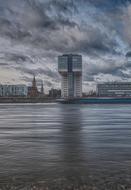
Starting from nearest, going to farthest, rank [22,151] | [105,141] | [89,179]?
[89,179], [22,151], [105,141]

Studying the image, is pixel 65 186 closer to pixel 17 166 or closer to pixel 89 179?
pixel 89 179

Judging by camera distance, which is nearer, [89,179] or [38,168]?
[89,179]

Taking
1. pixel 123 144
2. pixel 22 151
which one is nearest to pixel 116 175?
pixel 22 151

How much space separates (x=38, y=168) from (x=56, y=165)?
1.15 m

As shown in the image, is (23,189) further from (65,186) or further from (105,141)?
(105,141)

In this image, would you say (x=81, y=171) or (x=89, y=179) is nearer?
(x=89, y=179)

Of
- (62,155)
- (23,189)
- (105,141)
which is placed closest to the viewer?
(23,189)

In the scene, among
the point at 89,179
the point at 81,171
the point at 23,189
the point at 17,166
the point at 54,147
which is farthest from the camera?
the point at 54,147

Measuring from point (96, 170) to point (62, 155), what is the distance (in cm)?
481

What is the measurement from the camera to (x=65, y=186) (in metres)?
14.3

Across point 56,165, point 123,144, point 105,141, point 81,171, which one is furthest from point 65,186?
point 105,141

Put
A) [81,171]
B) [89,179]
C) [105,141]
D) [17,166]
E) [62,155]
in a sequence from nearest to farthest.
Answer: [89,179] → [81,171] → [17,166] → [62,155] → [105,141]

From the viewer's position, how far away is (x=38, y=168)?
58.1ft

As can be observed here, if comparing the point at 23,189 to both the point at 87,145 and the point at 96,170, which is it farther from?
the point at 87,145
